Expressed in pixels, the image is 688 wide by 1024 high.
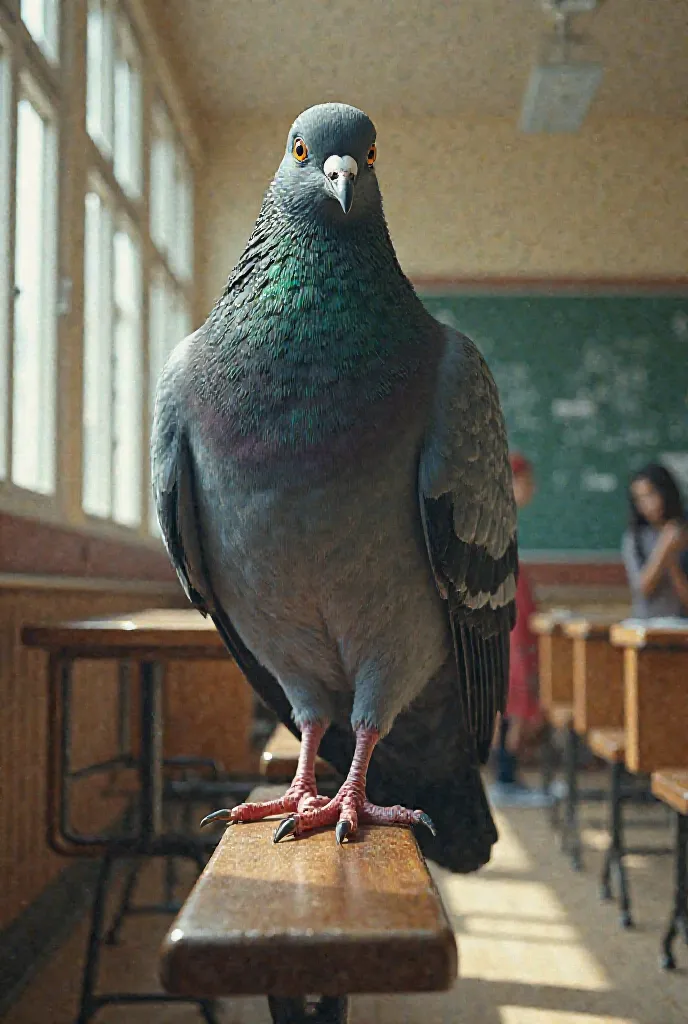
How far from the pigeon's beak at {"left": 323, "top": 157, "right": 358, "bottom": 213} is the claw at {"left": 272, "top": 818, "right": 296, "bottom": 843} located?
0.76 meters

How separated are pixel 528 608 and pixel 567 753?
36.3 inches

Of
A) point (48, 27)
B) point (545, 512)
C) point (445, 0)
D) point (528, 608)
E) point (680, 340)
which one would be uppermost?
point (445, 0)

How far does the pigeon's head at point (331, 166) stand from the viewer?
1.42 meters

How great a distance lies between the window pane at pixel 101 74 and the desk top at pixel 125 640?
233 centimetres

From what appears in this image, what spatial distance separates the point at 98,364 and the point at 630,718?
98.2 inches

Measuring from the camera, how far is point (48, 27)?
354cm

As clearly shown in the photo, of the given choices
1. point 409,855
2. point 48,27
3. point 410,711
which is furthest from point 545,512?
point 409,855

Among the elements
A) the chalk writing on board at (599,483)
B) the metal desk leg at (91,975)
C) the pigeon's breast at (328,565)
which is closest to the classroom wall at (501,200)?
the chalk writing on board at (599,483)

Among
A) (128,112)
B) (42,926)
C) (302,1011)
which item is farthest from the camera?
(128,112)

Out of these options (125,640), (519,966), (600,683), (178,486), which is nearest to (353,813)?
(178,486)

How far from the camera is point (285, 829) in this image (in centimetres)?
135

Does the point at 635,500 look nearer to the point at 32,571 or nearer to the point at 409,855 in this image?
the point at 32,571

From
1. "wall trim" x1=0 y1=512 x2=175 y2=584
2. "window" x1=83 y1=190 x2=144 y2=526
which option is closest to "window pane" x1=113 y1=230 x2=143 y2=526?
"window" x1=83 y1=190 x2=144 y2=526

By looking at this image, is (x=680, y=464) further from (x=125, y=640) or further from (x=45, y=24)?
(x=125, y=640)
